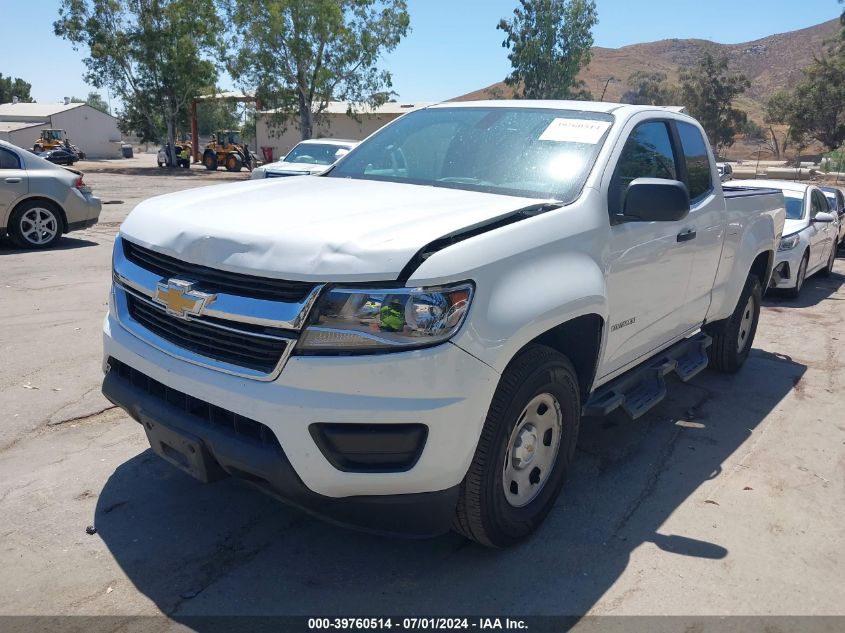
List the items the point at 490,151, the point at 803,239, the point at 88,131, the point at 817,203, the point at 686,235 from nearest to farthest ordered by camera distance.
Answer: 1. the point at 490,151
2. the point at 686,235
3. the point at 803,239
4. the point at 817,203
5. the point at 88,131

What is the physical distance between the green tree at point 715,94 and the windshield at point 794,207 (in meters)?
58.7

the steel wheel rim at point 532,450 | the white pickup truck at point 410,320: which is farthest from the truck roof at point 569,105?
the steel wheel rim at point 532,450

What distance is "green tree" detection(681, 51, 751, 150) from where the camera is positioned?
65000 mm

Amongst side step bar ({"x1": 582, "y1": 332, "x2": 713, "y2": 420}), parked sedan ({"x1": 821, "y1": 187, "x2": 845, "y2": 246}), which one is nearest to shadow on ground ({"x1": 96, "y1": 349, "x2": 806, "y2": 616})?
side step bar ({"x1": 582, "y1": 332, "x2": 713, "y2": 420})

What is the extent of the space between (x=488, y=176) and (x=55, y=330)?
173 inches

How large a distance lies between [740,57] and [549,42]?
125952 millimetres

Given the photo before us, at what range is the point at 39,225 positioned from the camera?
10.5 m

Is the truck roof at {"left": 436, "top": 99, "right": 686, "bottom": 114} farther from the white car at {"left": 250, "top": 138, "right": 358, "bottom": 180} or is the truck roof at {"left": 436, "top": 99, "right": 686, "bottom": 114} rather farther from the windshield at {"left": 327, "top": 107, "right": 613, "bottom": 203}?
the white car at {"left": 250, "top": 138, "right": 358, "bottom": 180}

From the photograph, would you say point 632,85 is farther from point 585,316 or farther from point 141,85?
point 585,316

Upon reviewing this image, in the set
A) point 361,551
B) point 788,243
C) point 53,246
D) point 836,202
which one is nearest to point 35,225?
point 53,246

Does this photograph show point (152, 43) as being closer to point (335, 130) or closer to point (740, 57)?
point (335, 130)

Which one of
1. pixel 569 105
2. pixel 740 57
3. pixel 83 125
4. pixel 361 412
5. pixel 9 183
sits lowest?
pixel 361 412

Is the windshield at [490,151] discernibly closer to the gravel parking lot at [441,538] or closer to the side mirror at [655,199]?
the side mirror at [655,199]

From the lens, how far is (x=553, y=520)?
3615 millimetres
